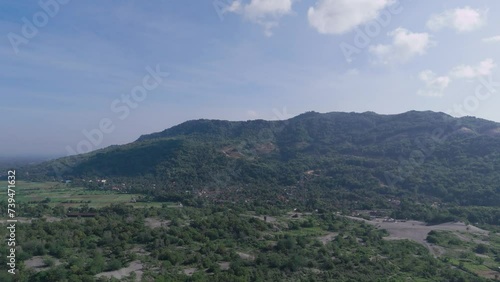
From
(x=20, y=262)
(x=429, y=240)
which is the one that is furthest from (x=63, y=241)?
(x=429, y=240)

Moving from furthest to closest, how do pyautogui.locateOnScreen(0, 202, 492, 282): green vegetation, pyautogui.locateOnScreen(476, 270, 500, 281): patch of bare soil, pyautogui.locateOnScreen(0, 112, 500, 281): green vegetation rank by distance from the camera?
1. pyautogui.locateOnScreen(476, 270, 500, 281): patch of bare soil
2. pyautogui.locateOnScreen(0, 112, 500, 281): green vegetation
3. pyautogui.locateOnScreen(0, 202, 492, 282): green vegetation

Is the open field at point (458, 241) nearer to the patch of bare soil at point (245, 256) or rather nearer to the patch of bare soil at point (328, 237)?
the patch of bare soil at point (328, 237)

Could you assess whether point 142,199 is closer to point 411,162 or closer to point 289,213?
point 289,213

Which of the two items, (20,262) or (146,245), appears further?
(146,245)

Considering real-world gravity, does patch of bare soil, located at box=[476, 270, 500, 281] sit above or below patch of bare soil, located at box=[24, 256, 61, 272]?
below

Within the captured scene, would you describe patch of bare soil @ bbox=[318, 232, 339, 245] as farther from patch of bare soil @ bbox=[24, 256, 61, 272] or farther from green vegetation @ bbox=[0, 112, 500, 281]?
patch of bare soil @ bbox=[24, 256, 61, 272]

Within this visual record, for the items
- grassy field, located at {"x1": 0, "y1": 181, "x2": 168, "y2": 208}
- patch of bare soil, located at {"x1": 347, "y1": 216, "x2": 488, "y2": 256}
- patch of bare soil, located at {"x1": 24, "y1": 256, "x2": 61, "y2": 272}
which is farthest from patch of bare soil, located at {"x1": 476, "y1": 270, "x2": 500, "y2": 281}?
grassy field, located at {"x1": 0, "y1": 181, "x2": 168, "y2": 208}

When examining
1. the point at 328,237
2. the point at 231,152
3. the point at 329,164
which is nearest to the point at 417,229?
Result: the point at 328,237
